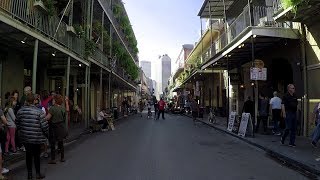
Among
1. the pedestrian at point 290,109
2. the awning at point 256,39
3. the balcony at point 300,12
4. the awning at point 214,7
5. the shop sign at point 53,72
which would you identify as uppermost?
the awning at point 214,7

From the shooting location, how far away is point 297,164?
34.7ft

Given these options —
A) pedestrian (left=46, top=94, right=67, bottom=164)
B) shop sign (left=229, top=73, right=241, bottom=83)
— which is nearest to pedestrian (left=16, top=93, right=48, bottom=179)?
pedestrian (left=46, top=94, right=67, bottom=164)

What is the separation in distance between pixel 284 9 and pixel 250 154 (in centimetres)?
572

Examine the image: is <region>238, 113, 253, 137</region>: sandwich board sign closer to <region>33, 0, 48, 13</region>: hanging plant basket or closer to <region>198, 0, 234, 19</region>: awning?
<region>33, 0, 48, 13</region>: hanging plant basket

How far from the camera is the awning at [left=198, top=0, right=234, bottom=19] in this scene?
28828mm

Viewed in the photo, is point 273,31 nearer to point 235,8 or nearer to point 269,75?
point 269,75

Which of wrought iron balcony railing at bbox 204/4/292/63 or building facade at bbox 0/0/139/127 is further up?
wrought iron balcony railing at bbox 204/4/292/63

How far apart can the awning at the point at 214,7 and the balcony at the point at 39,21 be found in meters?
11.0

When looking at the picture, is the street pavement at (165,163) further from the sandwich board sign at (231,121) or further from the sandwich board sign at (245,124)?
the sandwich board sign at (231,121)

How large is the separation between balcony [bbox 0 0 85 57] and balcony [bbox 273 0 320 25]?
844 cm

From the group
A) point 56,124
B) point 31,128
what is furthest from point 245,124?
point 31,128

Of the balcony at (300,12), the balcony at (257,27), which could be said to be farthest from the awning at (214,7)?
the balcony at (300,12)

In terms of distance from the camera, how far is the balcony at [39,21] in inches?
497

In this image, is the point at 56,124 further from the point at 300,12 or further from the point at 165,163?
the point at 300,12
